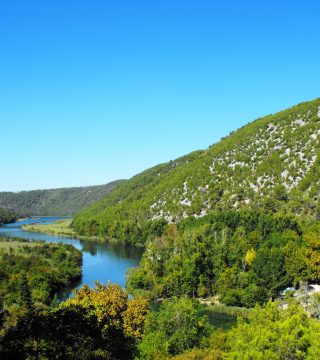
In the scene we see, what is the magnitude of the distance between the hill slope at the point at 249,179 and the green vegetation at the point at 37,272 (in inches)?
1893

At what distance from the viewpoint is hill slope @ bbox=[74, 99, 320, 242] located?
138738 mm

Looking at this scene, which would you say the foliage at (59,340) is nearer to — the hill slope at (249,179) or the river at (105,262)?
the river at (105,262)

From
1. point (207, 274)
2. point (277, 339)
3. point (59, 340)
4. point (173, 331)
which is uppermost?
point (59, 340)

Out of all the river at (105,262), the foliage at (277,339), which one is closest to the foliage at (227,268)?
the river at (105,262)

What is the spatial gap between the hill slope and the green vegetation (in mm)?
48074

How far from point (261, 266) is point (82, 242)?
345ft

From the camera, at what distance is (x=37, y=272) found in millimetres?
90625

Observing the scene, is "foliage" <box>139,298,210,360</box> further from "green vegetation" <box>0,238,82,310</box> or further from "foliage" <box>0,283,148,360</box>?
"green vegetation" <box>0,238,82,310</box>

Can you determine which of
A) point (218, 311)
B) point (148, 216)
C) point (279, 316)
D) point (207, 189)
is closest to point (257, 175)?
point (207, 189)

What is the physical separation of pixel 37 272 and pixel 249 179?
87.8m

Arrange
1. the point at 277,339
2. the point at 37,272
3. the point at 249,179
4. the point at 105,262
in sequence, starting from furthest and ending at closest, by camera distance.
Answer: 1. the point at 249,179
2. the point at 105,262
3. the point at 37,272
4. the point at 277,339

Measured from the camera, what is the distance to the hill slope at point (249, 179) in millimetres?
138738

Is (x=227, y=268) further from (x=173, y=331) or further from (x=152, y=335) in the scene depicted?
(x=152, y=335)

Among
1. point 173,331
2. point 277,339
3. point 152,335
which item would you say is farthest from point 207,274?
point 277,339
